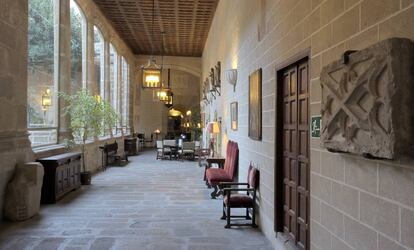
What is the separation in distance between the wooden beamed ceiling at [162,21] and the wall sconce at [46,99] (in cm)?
412

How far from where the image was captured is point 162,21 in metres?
12.1

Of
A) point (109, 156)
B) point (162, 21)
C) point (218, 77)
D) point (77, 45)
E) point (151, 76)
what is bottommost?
point (109, 156)

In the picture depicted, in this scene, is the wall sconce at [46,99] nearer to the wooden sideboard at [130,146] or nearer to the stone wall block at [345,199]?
the stone wall block at [345,199]

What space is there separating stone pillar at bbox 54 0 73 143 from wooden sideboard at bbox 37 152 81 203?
3.62 feet

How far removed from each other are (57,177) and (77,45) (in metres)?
4.46

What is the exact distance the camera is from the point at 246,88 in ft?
18.0

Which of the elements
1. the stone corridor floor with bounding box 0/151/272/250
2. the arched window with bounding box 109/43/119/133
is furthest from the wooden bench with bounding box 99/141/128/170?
the stone corridor floor with bounding box 0/151/272/250

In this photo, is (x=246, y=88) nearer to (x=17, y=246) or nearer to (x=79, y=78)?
(x=17, y=246)

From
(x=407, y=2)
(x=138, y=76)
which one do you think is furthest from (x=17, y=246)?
(x=138, y=76)

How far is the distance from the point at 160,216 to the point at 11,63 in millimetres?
2889

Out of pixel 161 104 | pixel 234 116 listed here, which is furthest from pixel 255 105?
pixel 161 104

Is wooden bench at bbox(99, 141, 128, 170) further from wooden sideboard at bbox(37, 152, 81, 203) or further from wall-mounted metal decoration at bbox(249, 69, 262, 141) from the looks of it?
wall-mounted metal decoration at bbox(249, 69, 262, 141)

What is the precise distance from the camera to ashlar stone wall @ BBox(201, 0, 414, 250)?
1.59 metres

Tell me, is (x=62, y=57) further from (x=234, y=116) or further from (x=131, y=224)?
(x=131, y=224)
